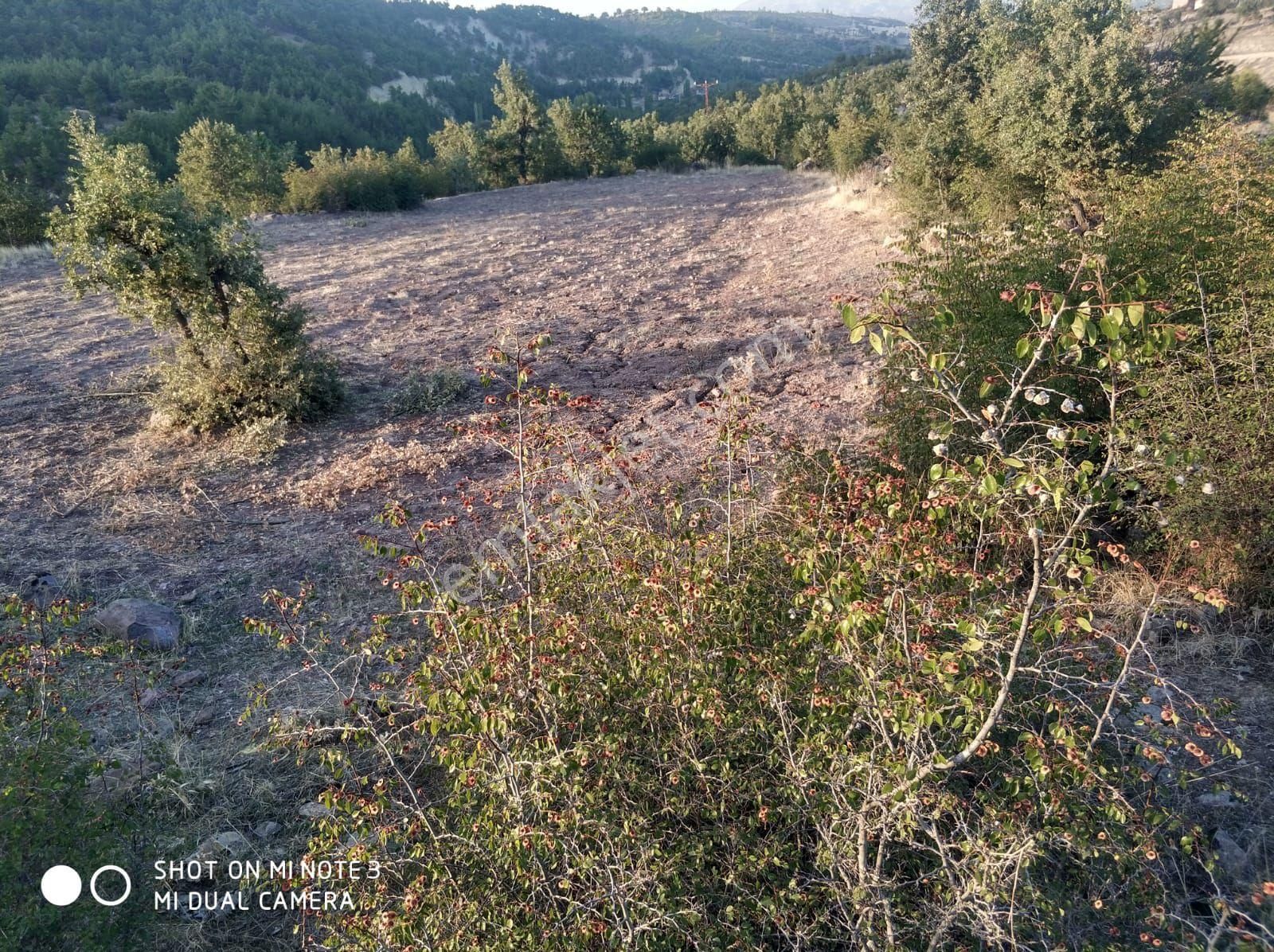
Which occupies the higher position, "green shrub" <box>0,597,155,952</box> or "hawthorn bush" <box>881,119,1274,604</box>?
"hawthorn bush" <box>881,119,1274,604</box>

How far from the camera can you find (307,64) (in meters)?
55.7

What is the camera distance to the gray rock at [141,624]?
13.6 feet

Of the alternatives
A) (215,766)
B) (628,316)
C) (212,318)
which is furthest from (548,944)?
(628,316)

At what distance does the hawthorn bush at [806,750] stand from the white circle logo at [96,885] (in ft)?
2.31

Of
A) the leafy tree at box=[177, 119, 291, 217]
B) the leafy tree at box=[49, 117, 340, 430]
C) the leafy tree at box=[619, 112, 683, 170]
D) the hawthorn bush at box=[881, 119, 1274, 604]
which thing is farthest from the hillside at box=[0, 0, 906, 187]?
the hawthorn bush at box=[881, 119, 1274, 604]

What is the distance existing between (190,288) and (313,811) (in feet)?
17.8

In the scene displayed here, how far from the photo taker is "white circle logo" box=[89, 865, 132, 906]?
2.28m

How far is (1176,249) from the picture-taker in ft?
15.5

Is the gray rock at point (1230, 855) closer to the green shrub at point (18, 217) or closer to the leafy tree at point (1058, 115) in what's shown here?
the leafy tree at point (1058, 115)

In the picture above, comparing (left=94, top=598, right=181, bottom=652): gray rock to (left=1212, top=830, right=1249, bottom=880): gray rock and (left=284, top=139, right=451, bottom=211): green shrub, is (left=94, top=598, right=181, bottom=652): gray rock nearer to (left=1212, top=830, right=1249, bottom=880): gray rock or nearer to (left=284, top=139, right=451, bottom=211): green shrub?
(left=1212, top=830, right=1249, bottom=880): gray rock

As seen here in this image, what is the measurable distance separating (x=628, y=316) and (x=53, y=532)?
6.35 metres

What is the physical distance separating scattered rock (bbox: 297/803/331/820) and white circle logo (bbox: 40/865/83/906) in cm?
87

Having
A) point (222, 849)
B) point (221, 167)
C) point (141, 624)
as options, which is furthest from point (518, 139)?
point (222, 849)

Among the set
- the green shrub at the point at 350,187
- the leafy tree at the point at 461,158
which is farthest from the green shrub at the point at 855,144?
the leafy tree at the point at 461,158
